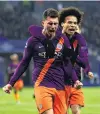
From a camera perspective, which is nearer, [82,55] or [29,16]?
[82,55]

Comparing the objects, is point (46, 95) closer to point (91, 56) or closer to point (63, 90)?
point (63, 90)

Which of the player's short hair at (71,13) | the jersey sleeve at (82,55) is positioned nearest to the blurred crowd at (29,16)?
the jersey sleeve at (82,55)

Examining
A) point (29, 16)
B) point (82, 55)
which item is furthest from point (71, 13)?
point (29, 16)

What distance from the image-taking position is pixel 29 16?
50.7 metres

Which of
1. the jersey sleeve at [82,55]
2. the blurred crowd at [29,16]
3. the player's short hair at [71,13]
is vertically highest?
the player's short hair at [71,13]

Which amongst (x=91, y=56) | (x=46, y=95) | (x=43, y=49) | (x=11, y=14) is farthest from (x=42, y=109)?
(x=11, y=14)

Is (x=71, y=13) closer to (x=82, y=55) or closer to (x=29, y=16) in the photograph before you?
(x=82, y=55)

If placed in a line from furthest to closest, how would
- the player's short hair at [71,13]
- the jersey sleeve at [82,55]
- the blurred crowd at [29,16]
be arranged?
the blurred crowd at [29,16]
the jersey sleeve at [82,55]
the player's short hair at [71,13]

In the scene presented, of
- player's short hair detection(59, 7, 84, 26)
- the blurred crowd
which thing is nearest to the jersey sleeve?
player's short hair detection(59, 7, 84, 26)

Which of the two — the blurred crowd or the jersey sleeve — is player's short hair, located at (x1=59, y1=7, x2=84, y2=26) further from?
the blurred crowd

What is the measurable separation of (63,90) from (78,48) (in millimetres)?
1463

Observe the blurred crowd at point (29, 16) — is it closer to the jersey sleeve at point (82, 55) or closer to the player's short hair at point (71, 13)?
the jersey sleeve at point (82, 55)

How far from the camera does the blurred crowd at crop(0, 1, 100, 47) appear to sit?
164ft

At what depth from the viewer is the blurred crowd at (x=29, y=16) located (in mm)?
50094
